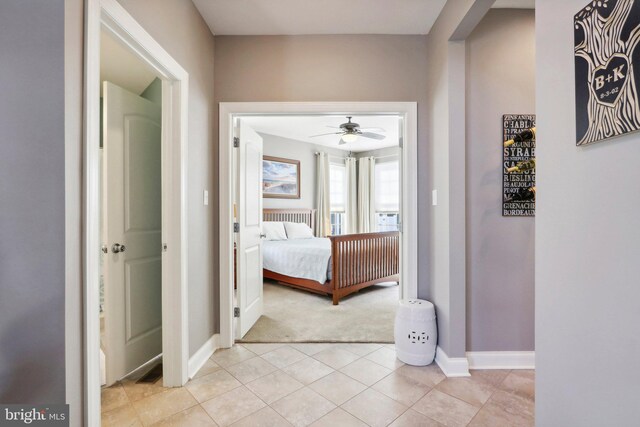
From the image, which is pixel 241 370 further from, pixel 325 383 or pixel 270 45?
pixel 270 45

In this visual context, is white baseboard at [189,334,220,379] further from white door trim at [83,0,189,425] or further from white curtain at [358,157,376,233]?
white curtain at [358,157,376,233]

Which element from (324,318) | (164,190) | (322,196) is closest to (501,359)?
(324,318)

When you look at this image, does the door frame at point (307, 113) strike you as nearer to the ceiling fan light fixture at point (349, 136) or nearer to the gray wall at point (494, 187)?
the gray wall at point (494, 187)

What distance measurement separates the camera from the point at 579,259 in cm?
95

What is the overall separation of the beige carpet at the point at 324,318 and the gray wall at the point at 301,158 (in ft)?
6.95

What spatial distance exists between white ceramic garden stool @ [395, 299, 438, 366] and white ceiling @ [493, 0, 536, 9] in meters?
2.27

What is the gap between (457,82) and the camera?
1.99 meters

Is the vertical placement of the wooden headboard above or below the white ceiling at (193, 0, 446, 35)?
below

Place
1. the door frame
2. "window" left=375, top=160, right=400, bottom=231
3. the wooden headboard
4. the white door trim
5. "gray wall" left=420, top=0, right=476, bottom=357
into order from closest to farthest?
the white door trim
"gray wall" left=420, top=0, right=476, bottom=357
the door frame
the wooden headboard
"window" left=375, top=160, right=400, bottom=231

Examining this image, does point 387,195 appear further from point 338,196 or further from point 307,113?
point 307,113

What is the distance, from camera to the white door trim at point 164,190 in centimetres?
111

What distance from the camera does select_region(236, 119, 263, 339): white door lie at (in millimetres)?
2572

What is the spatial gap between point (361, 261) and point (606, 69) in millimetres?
3353

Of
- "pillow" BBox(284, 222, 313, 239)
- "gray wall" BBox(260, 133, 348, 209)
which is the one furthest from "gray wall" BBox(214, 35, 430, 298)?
"gray wall" BBox(260, 133, 348, 209)
